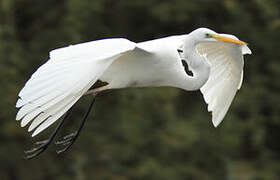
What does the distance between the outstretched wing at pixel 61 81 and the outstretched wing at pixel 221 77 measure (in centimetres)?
113

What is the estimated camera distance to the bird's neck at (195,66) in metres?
4.58

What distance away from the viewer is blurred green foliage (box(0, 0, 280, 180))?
877 cm

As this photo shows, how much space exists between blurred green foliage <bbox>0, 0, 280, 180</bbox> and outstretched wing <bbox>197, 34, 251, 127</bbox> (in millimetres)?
3583

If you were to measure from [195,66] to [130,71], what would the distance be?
40cm

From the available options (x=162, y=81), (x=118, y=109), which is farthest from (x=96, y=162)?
(x=162, y=81)

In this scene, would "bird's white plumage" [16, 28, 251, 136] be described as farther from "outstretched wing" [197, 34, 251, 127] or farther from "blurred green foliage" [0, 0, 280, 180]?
"blurred green foliage" [0, 0, 280, 180]

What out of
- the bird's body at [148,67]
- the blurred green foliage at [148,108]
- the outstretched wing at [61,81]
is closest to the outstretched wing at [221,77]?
the bird's body at [148,67]

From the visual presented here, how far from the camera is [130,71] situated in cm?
473

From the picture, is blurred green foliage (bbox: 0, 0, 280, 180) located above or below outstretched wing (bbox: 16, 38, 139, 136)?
below

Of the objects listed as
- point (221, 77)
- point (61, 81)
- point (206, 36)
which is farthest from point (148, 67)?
point (61, 81)

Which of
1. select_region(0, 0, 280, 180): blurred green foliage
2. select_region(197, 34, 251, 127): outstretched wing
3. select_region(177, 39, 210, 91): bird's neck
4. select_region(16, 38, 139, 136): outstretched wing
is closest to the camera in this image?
select_region(16, 38, 139, 136): outstretched wing

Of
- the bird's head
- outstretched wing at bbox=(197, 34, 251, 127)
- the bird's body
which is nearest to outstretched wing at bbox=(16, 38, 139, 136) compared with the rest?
the bird's body

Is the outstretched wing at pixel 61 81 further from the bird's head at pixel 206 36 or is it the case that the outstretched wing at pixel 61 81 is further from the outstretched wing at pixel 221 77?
the outstretched wing at pixel 221 77

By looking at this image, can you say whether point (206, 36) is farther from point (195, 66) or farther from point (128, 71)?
point (128, 71)
